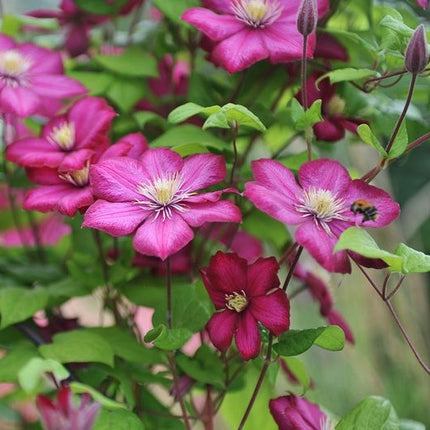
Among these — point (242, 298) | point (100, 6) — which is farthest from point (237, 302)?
point (100, 6)

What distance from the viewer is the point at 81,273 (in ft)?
2.11

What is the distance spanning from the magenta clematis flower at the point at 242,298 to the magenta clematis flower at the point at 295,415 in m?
0.08

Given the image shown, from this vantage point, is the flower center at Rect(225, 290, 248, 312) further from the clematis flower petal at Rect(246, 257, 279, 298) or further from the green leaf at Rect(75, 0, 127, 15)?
the green leaf at Rect(75, 0, 127, 15)

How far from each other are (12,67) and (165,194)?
222mm

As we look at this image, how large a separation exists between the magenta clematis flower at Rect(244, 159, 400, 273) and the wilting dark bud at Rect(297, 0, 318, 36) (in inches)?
3.3

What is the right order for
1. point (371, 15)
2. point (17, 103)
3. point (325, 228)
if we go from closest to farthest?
point (325, 228) < point (17, 103) < point (371, 15)

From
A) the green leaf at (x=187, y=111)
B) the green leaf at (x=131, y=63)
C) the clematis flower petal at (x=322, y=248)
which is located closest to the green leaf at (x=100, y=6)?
the green leaf at (x=131, y=63)

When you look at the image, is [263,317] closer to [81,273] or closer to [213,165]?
[213,165]

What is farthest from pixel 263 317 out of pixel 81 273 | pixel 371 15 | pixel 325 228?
pixel 371 15

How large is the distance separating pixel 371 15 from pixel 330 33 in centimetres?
7

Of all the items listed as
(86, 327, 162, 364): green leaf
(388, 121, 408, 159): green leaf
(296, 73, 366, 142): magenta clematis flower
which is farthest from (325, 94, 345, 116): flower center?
(86, 327, 162, 364): green leaf

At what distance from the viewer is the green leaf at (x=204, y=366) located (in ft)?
1.89

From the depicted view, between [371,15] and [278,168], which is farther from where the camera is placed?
[371,15]

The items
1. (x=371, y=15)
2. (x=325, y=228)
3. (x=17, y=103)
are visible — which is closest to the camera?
(x=325, y=228)
